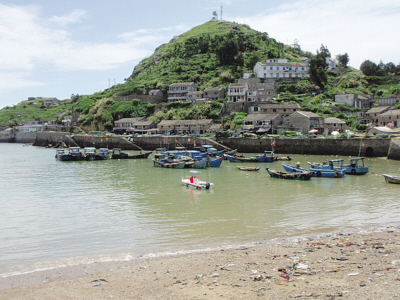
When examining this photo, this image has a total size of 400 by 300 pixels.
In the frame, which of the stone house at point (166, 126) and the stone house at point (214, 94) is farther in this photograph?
the stone house at point (214, 94)

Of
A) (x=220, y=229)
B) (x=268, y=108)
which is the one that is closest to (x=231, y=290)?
(x=220, y=229)

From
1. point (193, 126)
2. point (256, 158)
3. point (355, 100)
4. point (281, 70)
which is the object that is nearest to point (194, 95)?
point (193, 126)

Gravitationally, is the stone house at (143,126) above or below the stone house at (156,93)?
below

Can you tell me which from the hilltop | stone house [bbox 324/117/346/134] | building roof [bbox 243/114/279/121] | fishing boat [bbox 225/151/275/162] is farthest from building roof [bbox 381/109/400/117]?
fishing boat [bbox 225/151/275/162]

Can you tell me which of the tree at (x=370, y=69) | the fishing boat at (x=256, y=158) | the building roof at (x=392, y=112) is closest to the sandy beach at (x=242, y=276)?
the fishing boat at (x=256, y=158)

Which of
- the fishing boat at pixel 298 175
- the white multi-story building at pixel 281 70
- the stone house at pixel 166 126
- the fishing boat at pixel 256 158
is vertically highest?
the white multi-story building at pixel 281 70

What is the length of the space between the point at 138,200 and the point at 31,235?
30.5 feet

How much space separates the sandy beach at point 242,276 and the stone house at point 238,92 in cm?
7979

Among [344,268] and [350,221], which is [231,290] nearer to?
[344,268]

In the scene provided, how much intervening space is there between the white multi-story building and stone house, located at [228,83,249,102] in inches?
577

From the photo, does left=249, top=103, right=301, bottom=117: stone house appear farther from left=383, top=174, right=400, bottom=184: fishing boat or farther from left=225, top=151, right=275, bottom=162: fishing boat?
left=383, top=174, right=400, bottom=184: fishing boat

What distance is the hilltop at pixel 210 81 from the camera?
9212 cm

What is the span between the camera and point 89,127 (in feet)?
349

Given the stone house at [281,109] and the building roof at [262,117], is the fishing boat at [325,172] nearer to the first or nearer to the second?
Answer: the building roof at [262,117]
